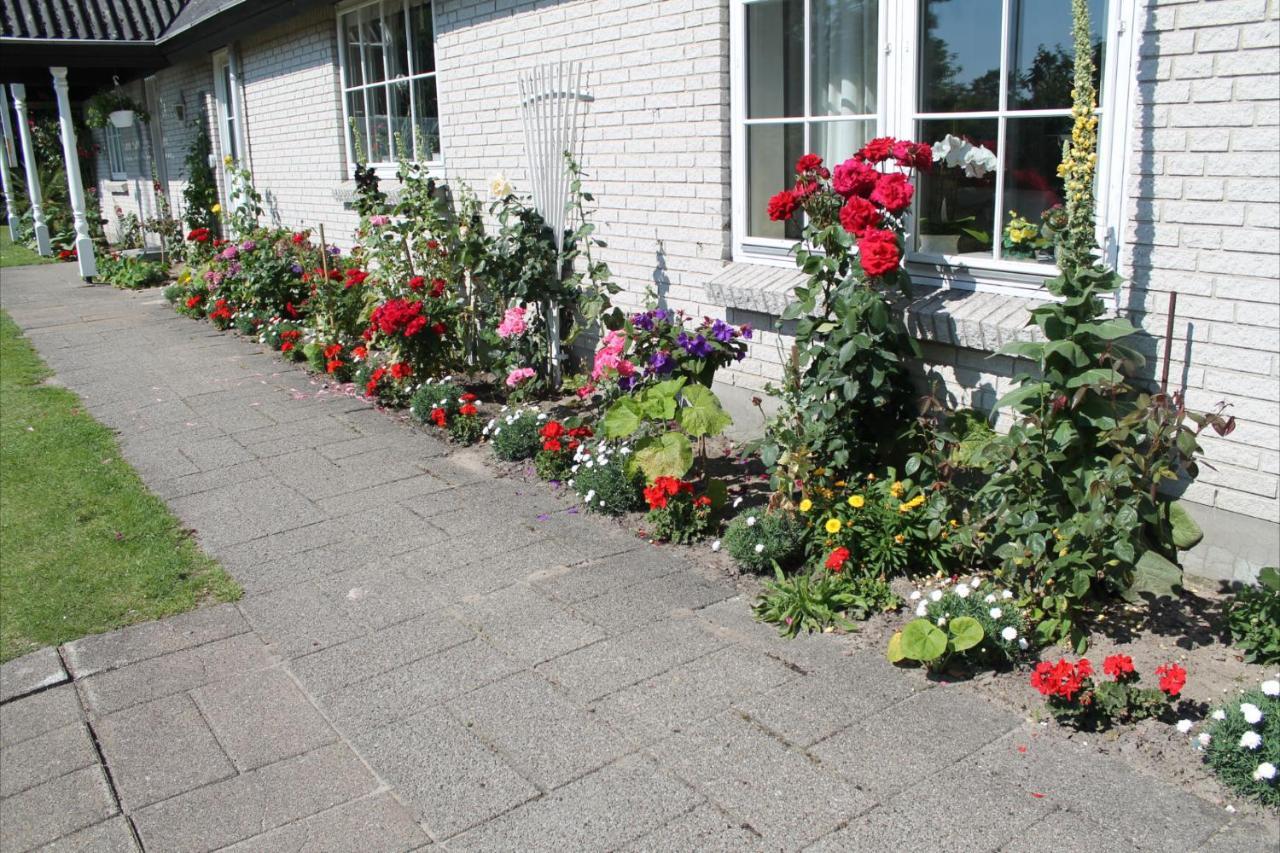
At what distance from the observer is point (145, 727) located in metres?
3.50

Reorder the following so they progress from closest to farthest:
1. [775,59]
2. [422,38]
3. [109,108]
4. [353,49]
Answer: [775,59]
[422,38]
[353,49]
[109,108]

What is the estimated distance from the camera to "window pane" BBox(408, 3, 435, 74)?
8469 millimetres

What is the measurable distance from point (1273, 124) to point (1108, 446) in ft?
3.72

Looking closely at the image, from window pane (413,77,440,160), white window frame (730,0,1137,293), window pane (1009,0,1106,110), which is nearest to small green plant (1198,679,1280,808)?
white window frame (730,0,1137,293)

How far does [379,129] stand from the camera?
31.4 ft

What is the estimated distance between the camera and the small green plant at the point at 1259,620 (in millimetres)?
3289

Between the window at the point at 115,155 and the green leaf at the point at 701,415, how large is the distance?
59.9ft

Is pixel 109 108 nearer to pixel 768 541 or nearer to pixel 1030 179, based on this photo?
pixel 768 541

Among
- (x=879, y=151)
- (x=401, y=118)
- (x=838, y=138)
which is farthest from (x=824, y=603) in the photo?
(x=401, y=118)

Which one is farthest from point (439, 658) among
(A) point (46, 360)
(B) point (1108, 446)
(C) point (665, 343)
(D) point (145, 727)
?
(A) point (46, 360)

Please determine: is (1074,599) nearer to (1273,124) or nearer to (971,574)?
(971,574)

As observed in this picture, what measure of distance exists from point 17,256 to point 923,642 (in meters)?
19.9

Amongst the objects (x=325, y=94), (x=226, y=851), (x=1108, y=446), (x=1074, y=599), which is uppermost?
(x=325, y=94)

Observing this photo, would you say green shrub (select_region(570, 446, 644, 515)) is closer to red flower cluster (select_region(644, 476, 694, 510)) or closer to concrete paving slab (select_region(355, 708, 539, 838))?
red flower cluster (select_region(644, 476, 694, 510))
